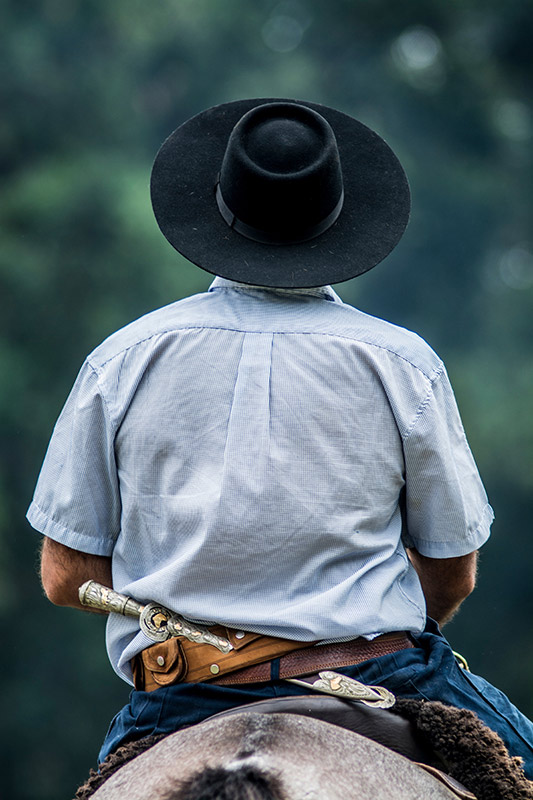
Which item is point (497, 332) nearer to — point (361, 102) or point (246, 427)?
point (361, 102)

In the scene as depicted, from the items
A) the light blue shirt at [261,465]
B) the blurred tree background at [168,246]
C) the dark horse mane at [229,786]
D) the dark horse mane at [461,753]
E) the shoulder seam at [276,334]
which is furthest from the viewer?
the blurred tree background at [168,246]

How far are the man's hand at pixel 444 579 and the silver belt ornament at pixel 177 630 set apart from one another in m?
0.44

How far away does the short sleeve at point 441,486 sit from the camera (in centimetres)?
190

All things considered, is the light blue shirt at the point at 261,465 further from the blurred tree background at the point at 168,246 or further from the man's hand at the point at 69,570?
the blurred tree background at the point at 168,246

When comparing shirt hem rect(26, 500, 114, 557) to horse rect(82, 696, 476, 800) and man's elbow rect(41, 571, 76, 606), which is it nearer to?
man's elbow rect(41, 571, 76, 606)

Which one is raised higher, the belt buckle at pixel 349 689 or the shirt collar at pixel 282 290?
the shirt collar at pixel 282 290

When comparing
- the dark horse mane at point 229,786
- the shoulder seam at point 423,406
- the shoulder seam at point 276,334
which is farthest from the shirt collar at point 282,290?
the dark horse mane at point 229,786

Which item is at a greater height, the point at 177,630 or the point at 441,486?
the point at 441,486

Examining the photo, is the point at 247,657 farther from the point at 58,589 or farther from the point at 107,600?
the point at 58,589

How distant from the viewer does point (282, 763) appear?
1.40 m

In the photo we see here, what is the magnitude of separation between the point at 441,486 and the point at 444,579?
30 cm

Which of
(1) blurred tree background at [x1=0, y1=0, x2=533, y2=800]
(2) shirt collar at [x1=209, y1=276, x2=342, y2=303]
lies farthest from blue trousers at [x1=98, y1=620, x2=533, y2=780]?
(1) blurred tree background at [x1=0, y1=0, x2=533, y2=800]

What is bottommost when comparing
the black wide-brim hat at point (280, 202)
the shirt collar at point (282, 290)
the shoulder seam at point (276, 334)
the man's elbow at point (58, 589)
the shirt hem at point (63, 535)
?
the man's elbow at point (58, 589)

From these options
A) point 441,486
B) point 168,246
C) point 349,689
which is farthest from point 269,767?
point 168,246
